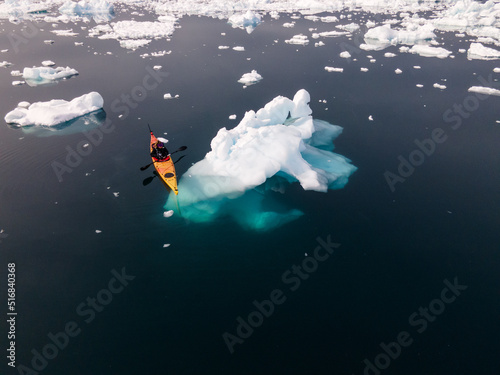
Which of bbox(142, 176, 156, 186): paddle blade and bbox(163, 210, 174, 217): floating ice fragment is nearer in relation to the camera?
bbox(163, 210, 174, 217): floating ice fragment

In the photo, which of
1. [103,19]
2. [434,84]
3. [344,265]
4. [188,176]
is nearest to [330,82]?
[434,84]

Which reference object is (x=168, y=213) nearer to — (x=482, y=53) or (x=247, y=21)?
(x=482, y=53)

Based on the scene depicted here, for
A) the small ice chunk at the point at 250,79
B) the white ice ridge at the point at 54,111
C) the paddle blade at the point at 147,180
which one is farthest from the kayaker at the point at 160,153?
the small ice chunk at the point at 250,79

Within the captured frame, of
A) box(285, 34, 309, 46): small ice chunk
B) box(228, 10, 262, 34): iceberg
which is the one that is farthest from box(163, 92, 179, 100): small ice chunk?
box(228, 10, 262, 34): iceberg

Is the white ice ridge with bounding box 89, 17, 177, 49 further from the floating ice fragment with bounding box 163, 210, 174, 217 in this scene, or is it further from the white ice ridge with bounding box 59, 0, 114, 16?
the floating ice fragment with bounding box 163, 210, 174, 217

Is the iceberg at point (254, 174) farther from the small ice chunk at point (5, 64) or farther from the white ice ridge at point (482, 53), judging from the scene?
the small ice chunk at point (5, 64)
